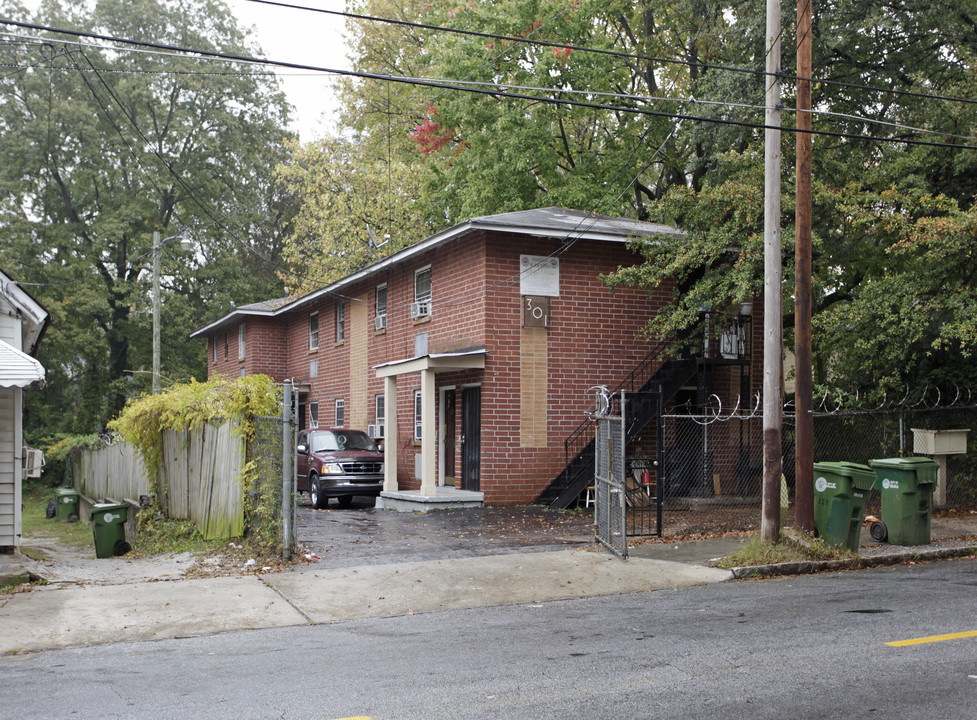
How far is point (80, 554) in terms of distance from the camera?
15.5 meters

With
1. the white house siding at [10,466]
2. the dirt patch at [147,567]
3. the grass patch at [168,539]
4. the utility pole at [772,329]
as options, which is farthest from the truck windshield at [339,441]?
the utility pole at [772,329]

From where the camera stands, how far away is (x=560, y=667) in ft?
22.2

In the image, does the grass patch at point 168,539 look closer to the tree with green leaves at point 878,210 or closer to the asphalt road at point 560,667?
the asphalt road at point 560,667

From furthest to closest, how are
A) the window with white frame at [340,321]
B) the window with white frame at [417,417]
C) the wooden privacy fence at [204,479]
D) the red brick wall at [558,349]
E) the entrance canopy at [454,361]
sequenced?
the window with white frame at [340,321], the window with white frame at [417,417], the red brick wall at [558,349], the entrance canopy at [454,361], the wooden privacy fence at [204,479]

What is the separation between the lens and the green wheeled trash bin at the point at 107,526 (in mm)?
13531

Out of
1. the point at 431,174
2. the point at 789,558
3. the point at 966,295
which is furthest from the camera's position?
the point at 431,174

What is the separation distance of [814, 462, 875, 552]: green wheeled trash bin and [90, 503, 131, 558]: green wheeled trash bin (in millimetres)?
10040

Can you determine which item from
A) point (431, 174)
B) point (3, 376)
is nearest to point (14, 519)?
point (3, 376)

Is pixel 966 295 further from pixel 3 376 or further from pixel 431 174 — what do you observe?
pixel 431 174

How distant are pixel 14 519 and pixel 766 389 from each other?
9.98 metres

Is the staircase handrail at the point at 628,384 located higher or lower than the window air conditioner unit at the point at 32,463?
higher

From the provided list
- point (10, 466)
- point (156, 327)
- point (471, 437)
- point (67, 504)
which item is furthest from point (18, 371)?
point (67, 504)

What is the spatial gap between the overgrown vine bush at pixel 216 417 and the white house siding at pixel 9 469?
276cm

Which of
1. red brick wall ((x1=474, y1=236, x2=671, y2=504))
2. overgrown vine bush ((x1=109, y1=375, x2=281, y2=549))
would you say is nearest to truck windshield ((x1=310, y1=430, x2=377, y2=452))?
red brick wall ((x1=474, y1=236, x2=671, y2=504))
